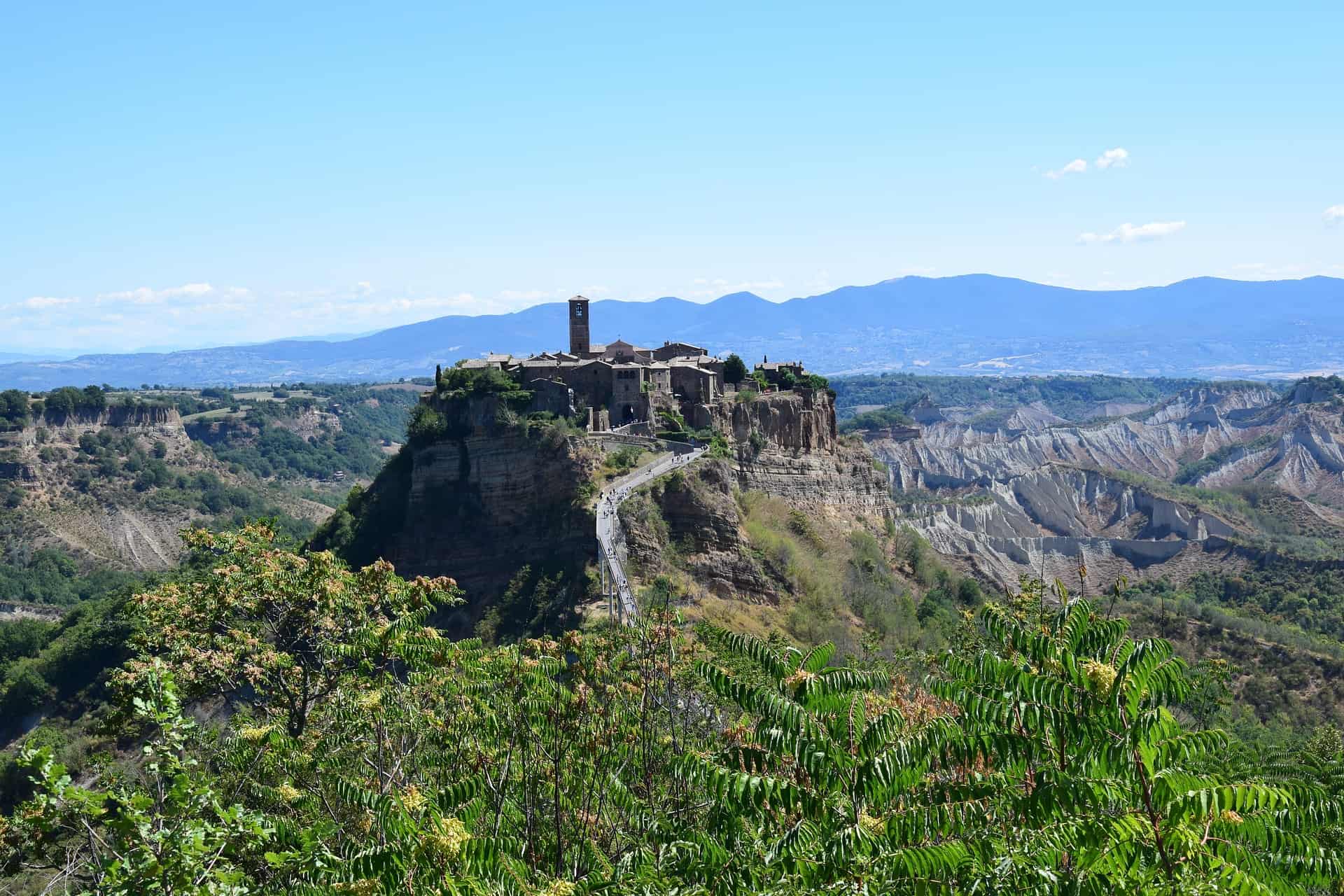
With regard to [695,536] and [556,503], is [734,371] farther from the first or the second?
[695,536]

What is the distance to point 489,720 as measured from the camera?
549 inches

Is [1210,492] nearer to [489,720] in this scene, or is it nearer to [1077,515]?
[1077,515]

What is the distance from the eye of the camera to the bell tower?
6575 centimetres

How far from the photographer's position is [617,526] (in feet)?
145

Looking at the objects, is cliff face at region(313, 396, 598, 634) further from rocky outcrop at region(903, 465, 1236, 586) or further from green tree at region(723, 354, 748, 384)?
rocky outcrop at region(903, 465, 1236, 586)

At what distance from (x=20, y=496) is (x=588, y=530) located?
80552mm

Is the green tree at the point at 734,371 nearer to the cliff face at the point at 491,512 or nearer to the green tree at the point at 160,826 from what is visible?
the cliff face at the point at 491,512

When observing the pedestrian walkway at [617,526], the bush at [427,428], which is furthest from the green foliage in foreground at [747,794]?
the bush at [427,428]

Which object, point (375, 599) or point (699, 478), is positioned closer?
point (375, 599)

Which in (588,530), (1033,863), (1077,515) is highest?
(1033,863)

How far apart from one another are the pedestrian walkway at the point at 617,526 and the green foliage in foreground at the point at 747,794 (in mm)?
19516

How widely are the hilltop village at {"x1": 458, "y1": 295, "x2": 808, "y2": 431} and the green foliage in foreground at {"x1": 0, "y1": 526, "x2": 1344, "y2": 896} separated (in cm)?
3922

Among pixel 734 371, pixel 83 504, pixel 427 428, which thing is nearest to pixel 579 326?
pixel 734 371

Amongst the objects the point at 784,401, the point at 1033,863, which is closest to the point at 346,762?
the point at 1033,863
